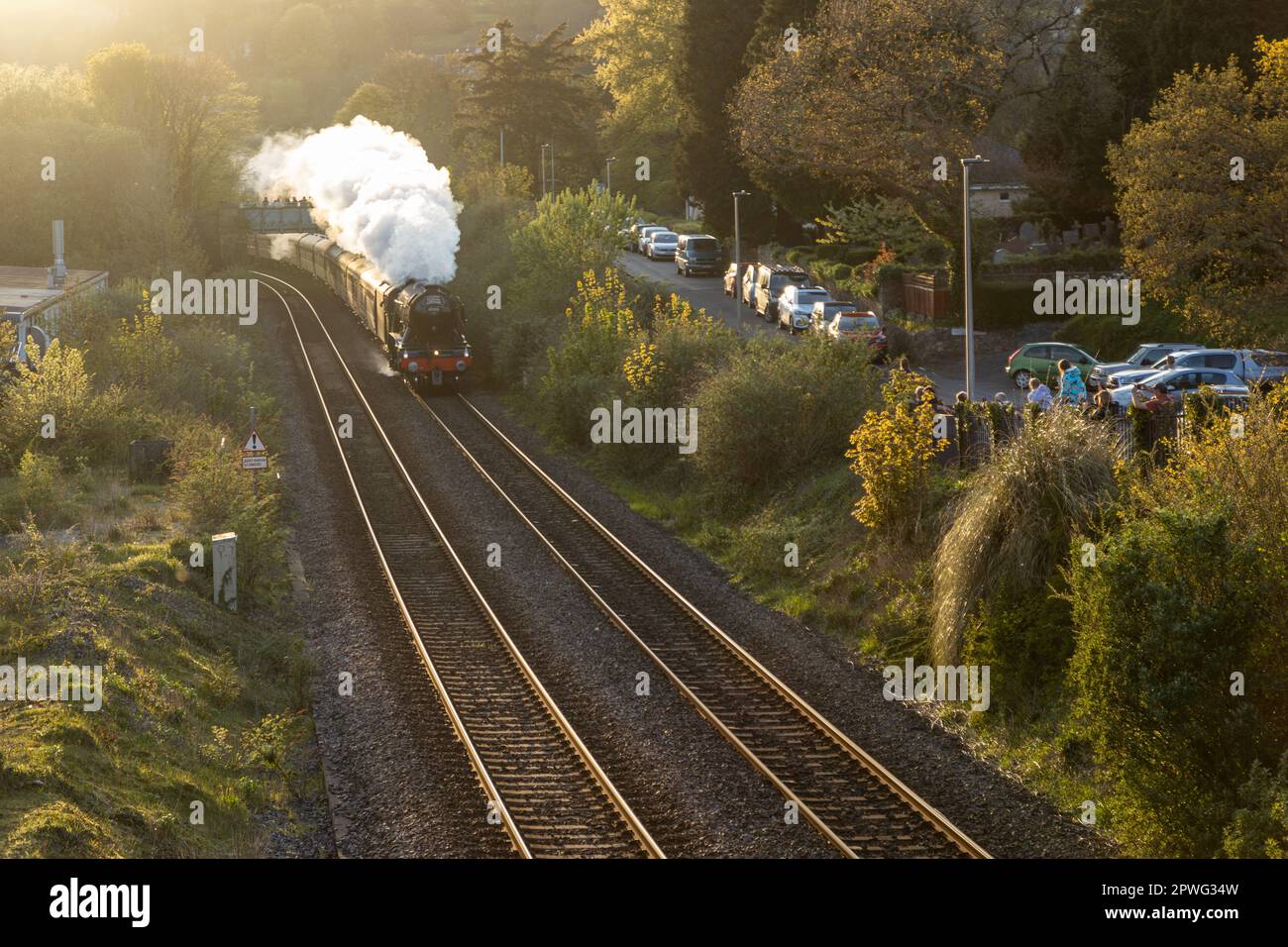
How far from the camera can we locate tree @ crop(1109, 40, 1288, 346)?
112ft

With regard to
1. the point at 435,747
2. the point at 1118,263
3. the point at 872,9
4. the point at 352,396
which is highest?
the point at 872,9

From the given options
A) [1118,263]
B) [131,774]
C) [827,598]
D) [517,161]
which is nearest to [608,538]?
[827,598]

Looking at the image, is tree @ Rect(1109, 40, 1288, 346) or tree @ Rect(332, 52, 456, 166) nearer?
tree @ Rect(1109, 40, 1288, 346)

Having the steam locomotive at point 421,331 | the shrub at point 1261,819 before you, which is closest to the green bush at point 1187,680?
the shrub at point 1261,819

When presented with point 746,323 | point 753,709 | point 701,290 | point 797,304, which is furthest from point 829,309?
point 753,709

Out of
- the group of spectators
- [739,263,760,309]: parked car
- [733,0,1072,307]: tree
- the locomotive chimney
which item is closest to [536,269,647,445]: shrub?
[733,0,1072,307]: tree

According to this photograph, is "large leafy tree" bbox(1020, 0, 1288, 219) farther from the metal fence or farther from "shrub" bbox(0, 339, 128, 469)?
"shrub" bbox(0, 339, 128, 469)

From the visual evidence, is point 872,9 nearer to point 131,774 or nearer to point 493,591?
point 493,591

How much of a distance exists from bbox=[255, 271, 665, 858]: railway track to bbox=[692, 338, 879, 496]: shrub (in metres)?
6.41

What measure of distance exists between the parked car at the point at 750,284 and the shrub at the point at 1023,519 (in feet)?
117

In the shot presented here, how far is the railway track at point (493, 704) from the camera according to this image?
14.4 meters

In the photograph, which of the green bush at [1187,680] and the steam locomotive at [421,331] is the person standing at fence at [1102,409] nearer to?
the green bush at [1187,680]

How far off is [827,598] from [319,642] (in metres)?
8.49
